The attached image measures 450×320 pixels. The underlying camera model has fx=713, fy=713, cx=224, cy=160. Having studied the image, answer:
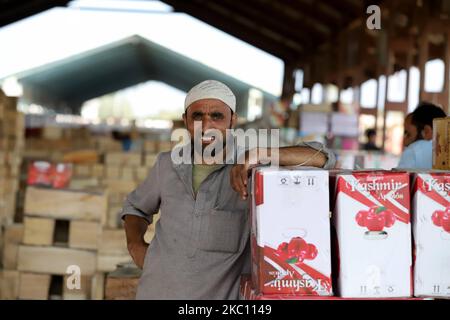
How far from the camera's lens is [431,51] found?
14.0 meters

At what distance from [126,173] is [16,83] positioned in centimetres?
1878

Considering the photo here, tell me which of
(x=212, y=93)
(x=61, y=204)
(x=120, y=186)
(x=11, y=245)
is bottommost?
(x=11, y=245)

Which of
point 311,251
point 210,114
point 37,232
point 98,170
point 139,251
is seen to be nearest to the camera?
point 311,251

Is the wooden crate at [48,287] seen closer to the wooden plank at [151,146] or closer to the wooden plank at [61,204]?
the wooden plank at [61,204]

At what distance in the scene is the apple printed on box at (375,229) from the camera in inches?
89.2

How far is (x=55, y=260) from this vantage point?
6.22 metres

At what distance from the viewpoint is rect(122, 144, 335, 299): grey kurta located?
2.82m

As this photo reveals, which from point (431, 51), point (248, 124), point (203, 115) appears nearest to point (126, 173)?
point (248, 124)

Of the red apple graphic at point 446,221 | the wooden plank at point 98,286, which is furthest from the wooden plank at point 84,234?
the red apple graphic at point 446,221

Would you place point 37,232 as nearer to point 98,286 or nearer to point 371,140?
point 98,286

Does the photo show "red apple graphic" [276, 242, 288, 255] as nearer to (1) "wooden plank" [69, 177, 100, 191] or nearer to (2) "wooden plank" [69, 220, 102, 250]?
(2) "wooden plank" [69, 220, 102, 250]

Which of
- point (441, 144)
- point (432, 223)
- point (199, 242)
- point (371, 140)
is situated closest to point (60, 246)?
point (199, 242)

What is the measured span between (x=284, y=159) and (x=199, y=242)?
553mm

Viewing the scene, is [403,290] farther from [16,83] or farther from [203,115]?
[16,83]
